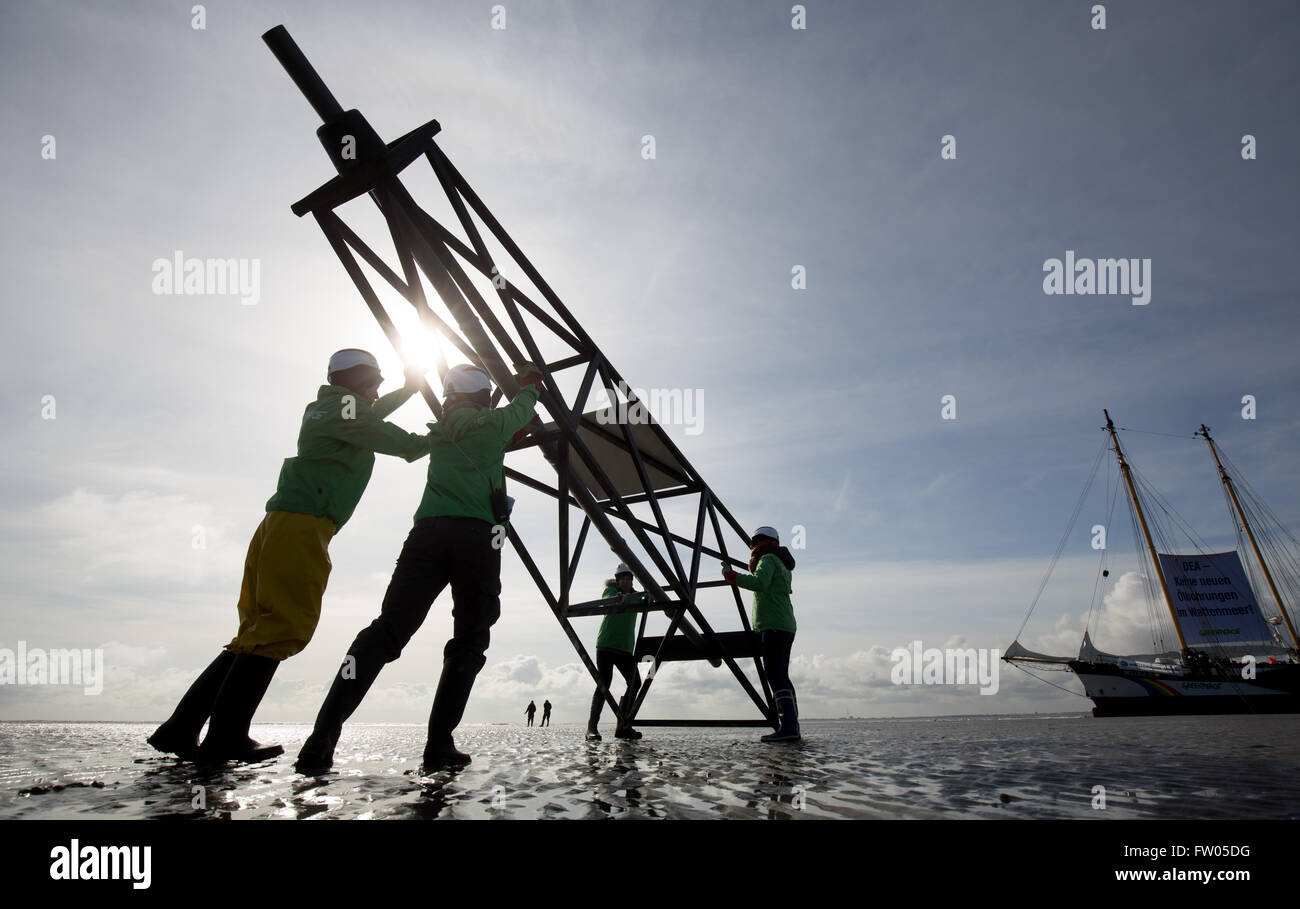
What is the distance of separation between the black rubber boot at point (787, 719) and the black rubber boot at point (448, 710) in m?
3.73

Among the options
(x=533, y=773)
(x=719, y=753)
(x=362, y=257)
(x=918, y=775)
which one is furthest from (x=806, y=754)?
(x=362, y=257)

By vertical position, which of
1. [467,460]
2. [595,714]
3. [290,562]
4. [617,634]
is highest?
[467,460]

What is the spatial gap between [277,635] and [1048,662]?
166 ft

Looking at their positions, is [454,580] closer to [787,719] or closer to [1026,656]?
[787,719]

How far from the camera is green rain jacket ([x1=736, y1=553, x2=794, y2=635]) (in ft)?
21.9

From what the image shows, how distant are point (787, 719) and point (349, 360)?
5.26 meters

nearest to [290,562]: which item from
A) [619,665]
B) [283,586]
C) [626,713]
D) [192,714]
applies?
[283,586]

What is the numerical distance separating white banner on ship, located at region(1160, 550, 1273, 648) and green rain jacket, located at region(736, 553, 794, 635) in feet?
185

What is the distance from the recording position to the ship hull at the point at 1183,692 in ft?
117

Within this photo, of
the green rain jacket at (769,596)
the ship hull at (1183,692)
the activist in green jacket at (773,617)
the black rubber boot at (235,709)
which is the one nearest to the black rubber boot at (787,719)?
the activist in green jacket at (773,617)

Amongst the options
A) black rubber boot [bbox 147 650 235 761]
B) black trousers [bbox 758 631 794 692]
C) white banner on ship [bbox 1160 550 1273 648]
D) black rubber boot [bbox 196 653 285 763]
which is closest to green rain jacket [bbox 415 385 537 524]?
black rubber boot [bbox 196 653 285 763]

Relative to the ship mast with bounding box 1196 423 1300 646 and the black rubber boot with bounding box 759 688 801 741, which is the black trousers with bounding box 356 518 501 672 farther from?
the ship mast with bounding box 1196 423 1300 646

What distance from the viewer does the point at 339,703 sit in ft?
10.3
